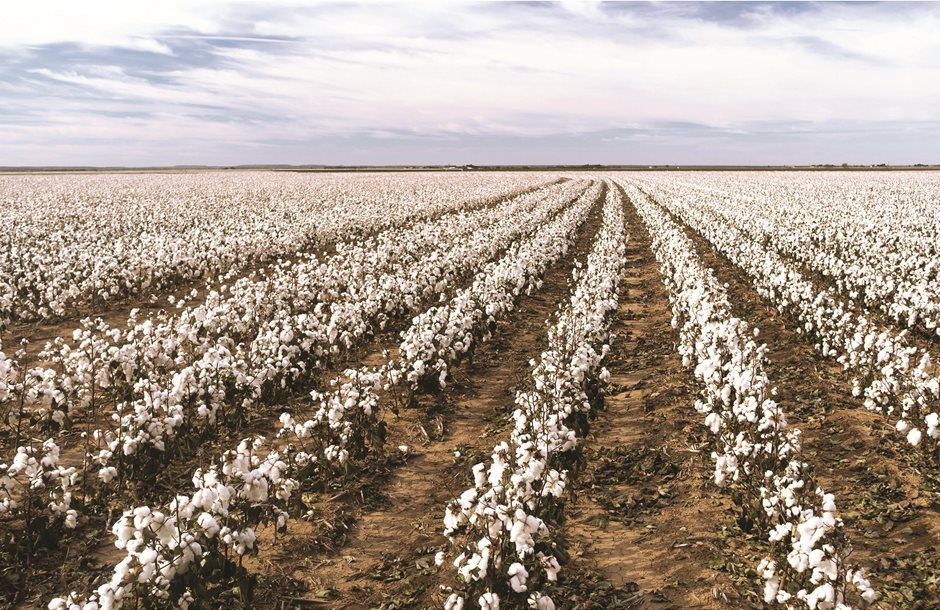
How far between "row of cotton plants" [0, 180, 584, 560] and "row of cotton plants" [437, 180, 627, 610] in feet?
12.9

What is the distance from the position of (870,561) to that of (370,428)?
5.84m

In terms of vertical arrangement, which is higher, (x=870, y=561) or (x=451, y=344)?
(x=451, y=344)

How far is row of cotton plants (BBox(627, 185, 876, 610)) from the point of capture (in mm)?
4379

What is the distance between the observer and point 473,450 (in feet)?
27.8

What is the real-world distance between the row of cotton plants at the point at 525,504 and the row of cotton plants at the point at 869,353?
3899mm

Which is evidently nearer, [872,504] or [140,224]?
[872,504]

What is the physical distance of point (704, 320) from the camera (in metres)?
10.9

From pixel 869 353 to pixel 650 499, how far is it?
19.7 ft

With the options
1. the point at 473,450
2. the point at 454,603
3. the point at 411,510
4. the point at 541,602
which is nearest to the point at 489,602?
the point at 541,602

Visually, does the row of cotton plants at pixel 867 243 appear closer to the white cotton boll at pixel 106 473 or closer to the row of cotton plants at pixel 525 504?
the row of cotton plants at pixel 525 504

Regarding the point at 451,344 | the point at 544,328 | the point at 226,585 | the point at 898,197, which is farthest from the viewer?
the point at 898,197

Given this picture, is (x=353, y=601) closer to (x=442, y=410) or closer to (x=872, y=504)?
(x=442, y=410)

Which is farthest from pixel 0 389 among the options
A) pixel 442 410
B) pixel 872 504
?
pixel 872 504

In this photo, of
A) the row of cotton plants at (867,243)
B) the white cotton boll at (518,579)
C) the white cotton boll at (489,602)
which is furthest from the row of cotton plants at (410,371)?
the row of cotton plants at (867,243)
